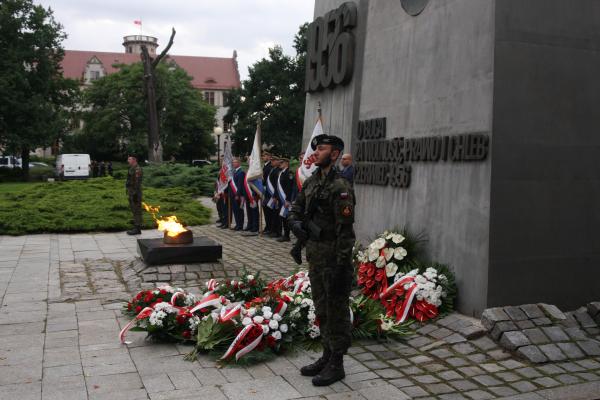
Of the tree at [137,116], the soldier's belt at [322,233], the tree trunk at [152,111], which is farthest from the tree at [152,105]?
the soldier's belt at [322,233]

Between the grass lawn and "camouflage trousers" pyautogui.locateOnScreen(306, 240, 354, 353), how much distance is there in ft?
38.6

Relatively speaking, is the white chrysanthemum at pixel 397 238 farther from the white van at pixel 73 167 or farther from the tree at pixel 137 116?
the tree at pixel 137 116

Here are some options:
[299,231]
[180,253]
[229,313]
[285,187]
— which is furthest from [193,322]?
[285,187]

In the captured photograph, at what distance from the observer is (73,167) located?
128ft

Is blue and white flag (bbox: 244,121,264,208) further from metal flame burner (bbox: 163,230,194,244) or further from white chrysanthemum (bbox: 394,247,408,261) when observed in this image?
white chrysanthemum (bbox: 394,247,408,261)

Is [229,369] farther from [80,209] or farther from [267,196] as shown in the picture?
[80,209]

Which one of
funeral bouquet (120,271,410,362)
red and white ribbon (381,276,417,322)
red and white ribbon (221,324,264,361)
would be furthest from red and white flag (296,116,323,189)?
red and white ribbon (221,324,264,361)

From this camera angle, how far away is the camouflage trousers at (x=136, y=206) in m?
14.9

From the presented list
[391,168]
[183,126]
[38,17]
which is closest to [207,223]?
[391,168]

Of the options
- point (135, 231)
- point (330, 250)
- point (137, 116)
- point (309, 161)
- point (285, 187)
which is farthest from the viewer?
point (137, 116)

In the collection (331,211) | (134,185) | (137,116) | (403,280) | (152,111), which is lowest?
(403,280)

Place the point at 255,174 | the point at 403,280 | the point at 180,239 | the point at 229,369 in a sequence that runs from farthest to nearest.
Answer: the point at 255,174, the point at 180,239, the point at 403,280, the point at 229,369

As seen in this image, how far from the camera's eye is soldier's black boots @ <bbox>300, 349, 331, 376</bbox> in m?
5.36

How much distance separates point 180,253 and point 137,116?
47.8m
